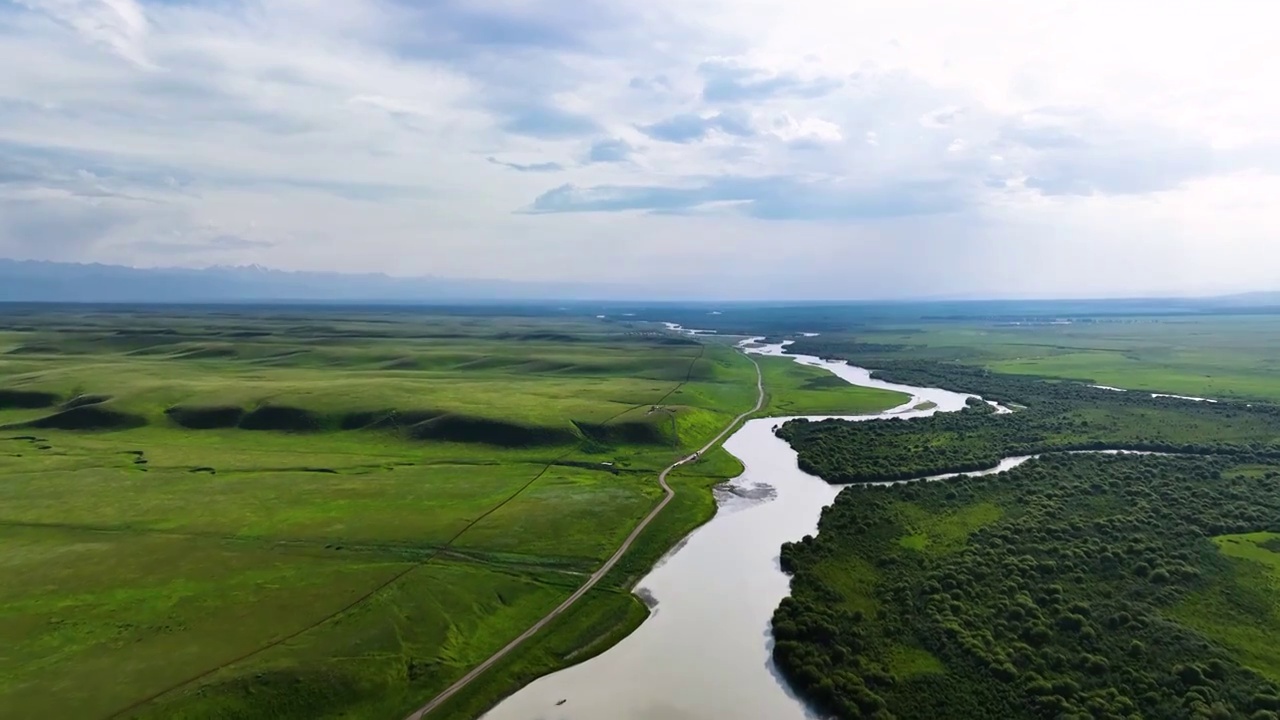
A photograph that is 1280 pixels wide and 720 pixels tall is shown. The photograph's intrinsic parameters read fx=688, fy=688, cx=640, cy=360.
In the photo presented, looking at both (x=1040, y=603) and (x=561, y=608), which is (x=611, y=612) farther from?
(x=1040, y=603)

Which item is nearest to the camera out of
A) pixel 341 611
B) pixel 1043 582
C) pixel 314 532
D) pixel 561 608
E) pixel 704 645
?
pixel 704 645

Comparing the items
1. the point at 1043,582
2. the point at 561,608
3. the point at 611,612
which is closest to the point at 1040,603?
the point at 1043,582

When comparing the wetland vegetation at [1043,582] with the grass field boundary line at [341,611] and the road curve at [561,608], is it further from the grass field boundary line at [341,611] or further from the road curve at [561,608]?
the grass field boundary line at [341,611]

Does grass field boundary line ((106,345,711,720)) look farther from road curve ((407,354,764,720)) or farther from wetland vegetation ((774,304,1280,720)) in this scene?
wetland vegetation ((774,304,1280,720))

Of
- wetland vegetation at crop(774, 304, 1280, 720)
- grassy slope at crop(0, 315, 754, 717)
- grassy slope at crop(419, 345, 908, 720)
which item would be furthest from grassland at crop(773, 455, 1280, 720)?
grassy slope at crop(0, 315, 754, 717)

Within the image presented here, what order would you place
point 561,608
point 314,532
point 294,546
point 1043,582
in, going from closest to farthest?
point 561,608
point 1043,582
point 294,546
point 314,532

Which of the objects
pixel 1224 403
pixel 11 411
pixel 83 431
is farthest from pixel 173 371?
pixel 1224 403

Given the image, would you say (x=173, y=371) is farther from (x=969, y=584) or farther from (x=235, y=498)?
(x=969, y=584)
